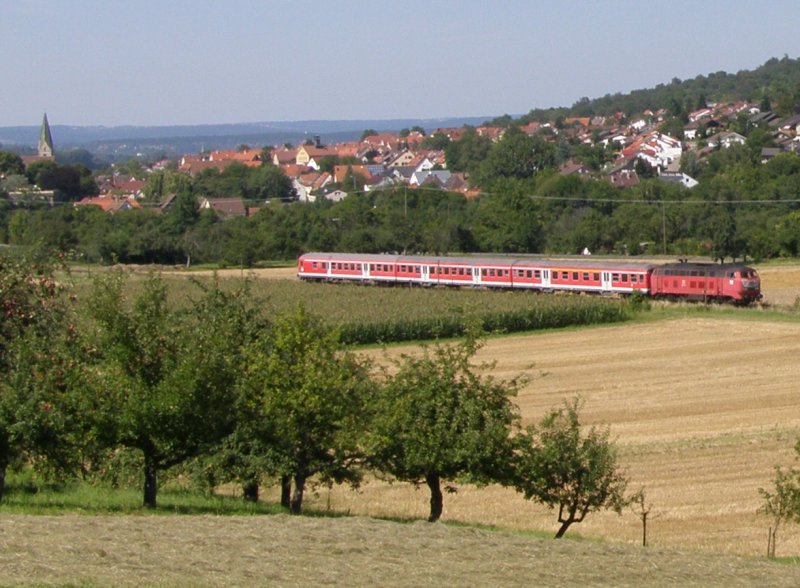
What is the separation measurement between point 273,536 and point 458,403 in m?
4.92

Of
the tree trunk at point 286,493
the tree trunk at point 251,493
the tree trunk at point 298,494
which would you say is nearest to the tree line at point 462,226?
the tree trunk at point 251,493

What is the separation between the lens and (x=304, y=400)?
20.8 m

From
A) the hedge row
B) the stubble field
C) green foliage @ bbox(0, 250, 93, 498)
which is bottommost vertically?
the hedge row

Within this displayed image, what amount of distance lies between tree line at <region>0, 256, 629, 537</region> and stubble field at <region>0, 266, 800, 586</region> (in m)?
1.55

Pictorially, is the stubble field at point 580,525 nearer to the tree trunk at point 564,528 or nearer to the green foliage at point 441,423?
the tree trunk at point 564,528

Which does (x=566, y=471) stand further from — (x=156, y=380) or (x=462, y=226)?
(x=462, y=226)

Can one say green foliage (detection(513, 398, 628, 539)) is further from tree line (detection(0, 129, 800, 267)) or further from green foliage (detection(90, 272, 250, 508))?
tree line (detection(0, 129, 800, 267))

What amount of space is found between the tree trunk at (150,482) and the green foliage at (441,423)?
3353 mm

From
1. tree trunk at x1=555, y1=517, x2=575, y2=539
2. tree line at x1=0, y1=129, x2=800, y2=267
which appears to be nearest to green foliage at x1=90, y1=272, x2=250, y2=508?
tree trunk at x1=555, y1=517, x2=575, y2=539

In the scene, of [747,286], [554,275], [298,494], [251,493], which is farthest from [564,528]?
[554,275]

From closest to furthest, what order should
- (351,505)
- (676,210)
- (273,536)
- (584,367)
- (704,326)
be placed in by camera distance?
(273,536) → (351,505) → (584,367) → (704,326) → (676,210)

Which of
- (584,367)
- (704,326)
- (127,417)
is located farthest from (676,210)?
(127,417)

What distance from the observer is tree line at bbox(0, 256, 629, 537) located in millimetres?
19672

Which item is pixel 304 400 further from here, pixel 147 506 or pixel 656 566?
pixel 656 566
